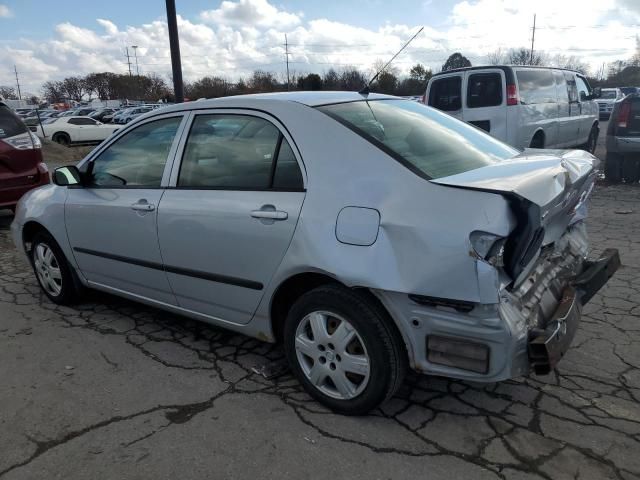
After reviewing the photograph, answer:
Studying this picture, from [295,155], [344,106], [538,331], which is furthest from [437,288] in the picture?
[344,106]

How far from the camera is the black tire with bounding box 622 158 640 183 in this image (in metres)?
9.32

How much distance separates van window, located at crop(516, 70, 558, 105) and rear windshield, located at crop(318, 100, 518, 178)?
6481mm

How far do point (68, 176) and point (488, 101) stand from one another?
24.4 feet

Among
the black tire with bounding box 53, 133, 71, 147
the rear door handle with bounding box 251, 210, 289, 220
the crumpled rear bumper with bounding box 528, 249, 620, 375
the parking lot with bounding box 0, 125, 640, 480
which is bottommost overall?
the parking lot with bounding box 0, 125, 640, 480

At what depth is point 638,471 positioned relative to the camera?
2.20 m

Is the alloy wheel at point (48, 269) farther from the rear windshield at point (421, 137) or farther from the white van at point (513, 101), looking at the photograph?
the white van at point (513, 101)

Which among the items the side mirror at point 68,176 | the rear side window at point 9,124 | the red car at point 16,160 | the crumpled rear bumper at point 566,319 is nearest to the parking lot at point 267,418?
the crumpled rear bumper at point 566,319

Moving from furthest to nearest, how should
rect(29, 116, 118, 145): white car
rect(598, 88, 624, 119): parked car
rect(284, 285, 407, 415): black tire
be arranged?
rect(598, 88, 624, 119): parked car < rect(29, 116, 118, 145): white car < rect(284, 285, 407, 415): black tire

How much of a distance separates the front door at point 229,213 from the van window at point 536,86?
24.1 ft

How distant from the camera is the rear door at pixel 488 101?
8984 mm

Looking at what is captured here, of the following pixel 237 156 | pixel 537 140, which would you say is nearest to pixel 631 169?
pixel 537 140

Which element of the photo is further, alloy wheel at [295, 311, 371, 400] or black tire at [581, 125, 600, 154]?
black tire at [581, 125, 600, 154]

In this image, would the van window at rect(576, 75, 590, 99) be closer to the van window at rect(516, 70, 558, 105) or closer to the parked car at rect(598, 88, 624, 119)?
the van window at rect(516, 70, 558, 105)

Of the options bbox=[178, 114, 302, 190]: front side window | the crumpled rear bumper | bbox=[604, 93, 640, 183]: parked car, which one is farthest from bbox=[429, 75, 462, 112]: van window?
bbox=[178, 114, 302, 190]: front side window
